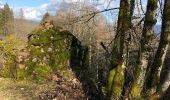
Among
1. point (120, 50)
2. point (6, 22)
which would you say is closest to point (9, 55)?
point (120, 50)

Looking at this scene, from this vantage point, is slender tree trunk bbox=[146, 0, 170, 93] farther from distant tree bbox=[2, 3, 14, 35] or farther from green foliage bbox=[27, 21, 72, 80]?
distant tree bbox=[2, 3, 14, 35]

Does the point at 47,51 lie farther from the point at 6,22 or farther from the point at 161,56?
the point at 6,22

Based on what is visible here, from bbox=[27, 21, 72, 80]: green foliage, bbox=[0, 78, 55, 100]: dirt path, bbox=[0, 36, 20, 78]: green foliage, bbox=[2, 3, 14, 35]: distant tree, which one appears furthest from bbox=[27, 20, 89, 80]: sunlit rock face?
bbox=[2, 3, 14, 35]: distant tree

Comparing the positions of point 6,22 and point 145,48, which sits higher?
point 6,22

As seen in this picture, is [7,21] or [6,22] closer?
[6,22]

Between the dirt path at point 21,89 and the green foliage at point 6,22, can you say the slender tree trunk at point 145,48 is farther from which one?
the green foliage at point 6,22

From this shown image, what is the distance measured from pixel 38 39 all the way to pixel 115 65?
13.8 ft

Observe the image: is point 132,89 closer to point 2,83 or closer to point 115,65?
point 115,65

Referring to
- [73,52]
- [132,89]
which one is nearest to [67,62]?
[73,52]

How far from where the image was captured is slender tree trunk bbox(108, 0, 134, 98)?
35.1ft

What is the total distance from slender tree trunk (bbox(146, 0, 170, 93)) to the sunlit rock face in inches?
191

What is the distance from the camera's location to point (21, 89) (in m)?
12.1

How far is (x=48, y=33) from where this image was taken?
46.9ft

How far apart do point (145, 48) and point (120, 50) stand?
5.05ft
